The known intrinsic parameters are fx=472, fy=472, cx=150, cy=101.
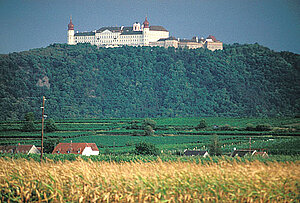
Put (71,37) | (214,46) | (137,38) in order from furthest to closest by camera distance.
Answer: (71,37) → (137,38) → (214,46)

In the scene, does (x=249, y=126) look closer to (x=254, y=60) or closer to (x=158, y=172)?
(x=158, y=172)

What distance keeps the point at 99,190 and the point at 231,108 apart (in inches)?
3843

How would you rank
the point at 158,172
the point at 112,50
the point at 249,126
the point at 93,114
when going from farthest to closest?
the point at 112,50
the point at 93,114
the point at 249,126
the point at 158,172

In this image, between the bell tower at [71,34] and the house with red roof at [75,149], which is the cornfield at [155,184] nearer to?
the house with red roof at [75,149]

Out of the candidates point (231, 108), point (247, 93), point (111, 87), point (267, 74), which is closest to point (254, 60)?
point (267, 74)

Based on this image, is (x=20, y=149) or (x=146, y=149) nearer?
(x=146, y=149)

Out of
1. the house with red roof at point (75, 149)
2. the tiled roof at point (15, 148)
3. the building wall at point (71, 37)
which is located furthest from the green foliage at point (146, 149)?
the building wall at point (71, 37)

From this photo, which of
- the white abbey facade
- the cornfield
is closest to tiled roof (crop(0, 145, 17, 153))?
the cornfield

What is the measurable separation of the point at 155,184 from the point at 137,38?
144701 millimetres

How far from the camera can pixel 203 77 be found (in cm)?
12862

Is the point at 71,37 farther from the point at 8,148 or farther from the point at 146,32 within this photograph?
the point at 8,148

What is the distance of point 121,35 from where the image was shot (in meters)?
159

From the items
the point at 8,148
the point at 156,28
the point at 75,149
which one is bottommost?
the point at 8,148

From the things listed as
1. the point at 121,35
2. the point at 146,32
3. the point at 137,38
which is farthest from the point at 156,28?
the point at 121,35
